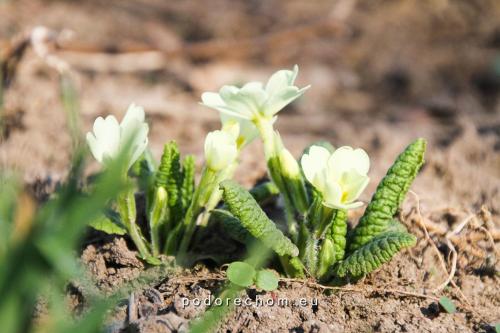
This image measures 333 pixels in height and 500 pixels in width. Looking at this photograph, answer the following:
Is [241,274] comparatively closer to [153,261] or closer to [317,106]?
[153,261]

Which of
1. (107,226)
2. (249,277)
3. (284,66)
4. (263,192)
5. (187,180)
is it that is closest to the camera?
(249,277)

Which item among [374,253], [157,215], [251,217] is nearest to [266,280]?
[251,217]

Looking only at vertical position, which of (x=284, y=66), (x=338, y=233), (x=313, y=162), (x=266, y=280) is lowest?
(x=266, y=280)

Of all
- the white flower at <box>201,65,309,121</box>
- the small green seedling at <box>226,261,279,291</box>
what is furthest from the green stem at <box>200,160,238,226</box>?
the small green seedling at <box>226,261,279,291</box>

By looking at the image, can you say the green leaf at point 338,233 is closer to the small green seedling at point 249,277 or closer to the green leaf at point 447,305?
the small green seedling at point 249,277

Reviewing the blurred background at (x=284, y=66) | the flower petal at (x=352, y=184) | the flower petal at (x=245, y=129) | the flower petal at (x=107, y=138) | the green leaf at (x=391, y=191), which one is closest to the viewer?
the flower petal at (x=352, y=184)

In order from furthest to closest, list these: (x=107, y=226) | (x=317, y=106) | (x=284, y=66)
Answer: (x=284, y=66)
(x=317, y=106)
(x=107, y=226)

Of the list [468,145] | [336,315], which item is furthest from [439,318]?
[468,145]

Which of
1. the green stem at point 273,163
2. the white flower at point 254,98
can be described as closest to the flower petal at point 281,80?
the white flower at point 254,98
